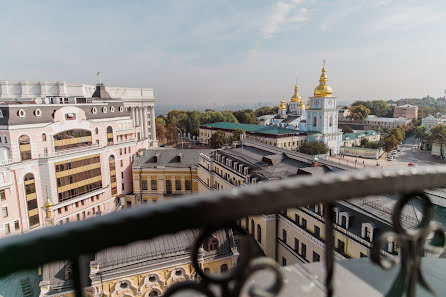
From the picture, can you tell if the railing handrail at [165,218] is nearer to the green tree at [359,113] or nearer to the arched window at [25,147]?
the arched window at [25,147]

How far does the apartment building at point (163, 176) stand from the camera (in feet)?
111

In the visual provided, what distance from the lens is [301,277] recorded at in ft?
8.09

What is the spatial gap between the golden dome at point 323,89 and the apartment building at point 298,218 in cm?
3044

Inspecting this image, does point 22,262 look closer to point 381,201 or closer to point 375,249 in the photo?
point 375,249

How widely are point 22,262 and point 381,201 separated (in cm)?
1673

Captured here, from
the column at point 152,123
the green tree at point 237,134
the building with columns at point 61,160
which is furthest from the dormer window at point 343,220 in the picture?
the column at point 152,123

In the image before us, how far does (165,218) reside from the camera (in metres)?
1.27

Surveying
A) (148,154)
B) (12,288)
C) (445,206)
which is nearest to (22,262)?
(445,206)

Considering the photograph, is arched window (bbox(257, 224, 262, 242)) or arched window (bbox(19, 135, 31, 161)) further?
arched window (bbox(19, 135, 31, 161))

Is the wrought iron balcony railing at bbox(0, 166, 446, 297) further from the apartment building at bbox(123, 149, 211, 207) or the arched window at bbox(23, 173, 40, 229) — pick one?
the apartment building at bbox(123, 149, 211, 207)

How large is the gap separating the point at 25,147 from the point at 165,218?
30.9 metres

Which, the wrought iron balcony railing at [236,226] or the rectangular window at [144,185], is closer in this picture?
the wrought iron balcony railing at [236,226]

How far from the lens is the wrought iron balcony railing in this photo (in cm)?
120

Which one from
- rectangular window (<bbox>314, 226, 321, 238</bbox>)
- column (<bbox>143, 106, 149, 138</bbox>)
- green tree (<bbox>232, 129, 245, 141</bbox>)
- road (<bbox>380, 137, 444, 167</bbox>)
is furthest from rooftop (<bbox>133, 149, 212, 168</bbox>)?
column (<bbox>143, 106, 149, 138</bbox>)
